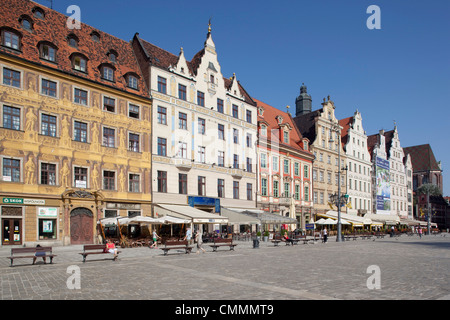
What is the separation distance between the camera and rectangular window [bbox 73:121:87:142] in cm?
3155

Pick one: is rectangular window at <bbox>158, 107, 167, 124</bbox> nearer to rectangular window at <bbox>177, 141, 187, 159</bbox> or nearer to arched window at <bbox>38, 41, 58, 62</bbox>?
rectangular window at <bbox>177, 141, 187, 159</bbox>

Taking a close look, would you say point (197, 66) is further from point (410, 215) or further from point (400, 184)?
point (410, 215)

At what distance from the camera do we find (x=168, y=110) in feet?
128

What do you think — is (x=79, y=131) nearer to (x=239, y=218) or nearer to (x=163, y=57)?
(x=163, y=57)

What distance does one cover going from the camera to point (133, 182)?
116 feet

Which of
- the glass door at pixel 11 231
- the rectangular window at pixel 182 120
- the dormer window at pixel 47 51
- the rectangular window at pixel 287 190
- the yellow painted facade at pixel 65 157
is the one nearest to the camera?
the glass door at pixel 11 231

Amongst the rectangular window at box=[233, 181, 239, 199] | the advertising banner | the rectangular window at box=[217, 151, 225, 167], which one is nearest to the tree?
the advertising banner

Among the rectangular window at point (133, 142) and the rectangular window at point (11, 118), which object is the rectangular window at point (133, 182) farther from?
the rectangular window at point (11, 118)

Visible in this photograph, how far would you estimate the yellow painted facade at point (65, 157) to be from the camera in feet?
91.2

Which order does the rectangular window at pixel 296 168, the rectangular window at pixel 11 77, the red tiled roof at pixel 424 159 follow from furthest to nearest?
the red tiled roof at pixel 424 159, the rectangular window at pixel 296 168, the rectangular window at pixel 11 77

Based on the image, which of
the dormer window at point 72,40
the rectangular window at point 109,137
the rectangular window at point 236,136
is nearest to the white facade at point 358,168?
the rectangular window at point 236,136

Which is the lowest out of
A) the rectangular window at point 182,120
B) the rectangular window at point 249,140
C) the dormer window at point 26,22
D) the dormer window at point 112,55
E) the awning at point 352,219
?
the awning at point 352,219

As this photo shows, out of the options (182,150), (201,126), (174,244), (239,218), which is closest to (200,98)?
(201,126)

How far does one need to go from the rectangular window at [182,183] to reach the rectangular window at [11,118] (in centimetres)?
1526
